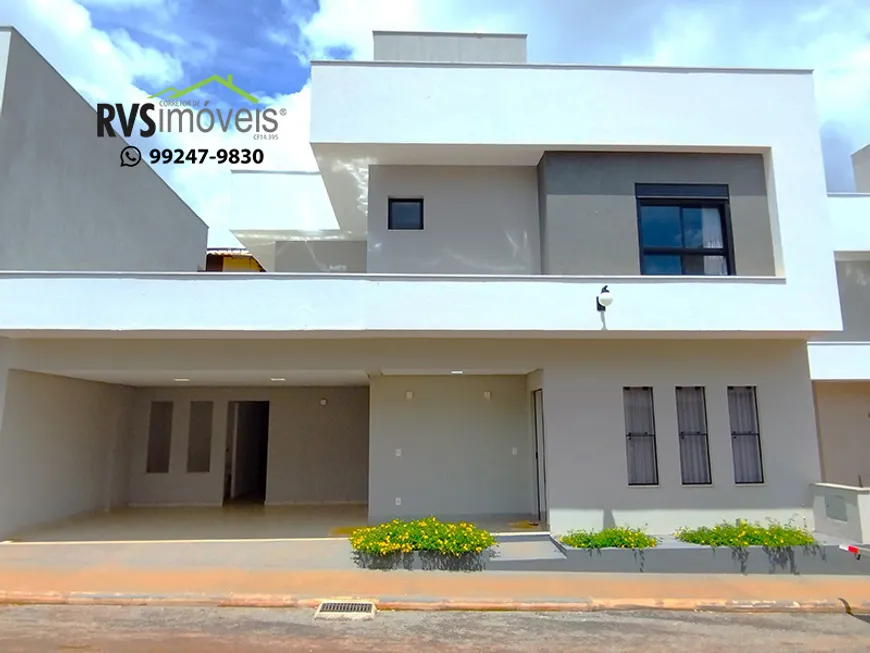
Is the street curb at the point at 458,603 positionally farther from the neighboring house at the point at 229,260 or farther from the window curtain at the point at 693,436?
the neighboring house at the point at 229,260

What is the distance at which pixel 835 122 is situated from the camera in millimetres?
18891

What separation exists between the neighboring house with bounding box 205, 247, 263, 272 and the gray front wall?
1686 centimetres

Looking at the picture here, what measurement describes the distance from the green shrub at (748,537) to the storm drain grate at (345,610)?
4714mm

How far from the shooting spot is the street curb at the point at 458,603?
20.4 feet

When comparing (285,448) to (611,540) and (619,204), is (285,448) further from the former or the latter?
(619,204)

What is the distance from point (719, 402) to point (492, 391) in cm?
379

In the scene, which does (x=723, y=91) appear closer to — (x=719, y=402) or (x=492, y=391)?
(x=719, y=402)

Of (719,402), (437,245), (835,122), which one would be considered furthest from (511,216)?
(835,122)

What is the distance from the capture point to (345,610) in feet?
19.7

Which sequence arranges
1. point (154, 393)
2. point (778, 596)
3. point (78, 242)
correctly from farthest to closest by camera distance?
point (154, 393) → point (78, 242) → point (778, 596)

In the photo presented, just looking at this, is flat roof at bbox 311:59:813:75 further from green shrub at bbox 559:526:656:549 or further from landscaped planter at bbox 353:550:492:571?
landscaped planter at bbox 353:550:492:571

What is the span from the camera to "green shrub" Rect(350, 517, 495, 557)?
737 cm

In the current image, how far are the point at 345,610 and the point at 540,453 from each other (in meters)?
4.76

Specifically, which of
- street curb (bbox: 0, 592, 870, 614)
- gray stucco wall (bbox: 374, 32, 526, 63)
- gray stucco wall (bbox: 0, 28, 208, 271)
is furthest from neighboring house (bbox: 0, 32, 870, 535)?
street curb (bbox: 0, 592, 870, 614)
